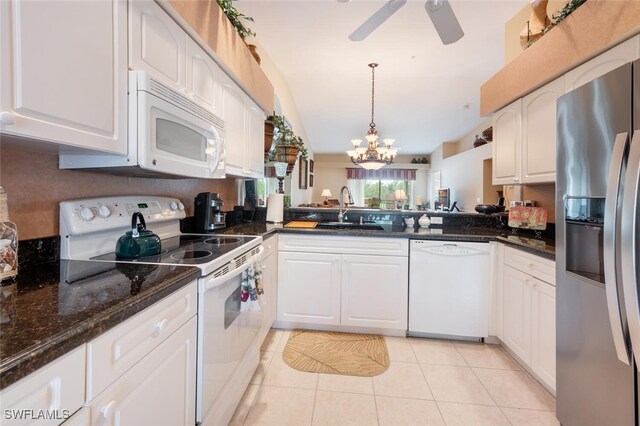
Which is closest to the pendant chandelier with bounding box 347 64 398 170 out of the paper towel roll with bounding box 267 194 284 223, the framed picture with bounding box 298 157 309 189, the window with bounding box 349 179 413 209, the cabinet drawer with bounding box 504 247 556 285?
the framed picture with bounding box 298 157 309 189

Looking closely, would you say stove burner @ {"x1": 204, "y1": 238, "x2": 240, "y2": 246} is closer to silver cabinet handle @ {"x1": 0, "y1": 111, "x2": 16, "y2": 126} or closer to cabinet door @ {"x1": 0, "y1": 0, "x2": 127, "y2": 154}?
cabinet door @ {"x1": 0, "y1": 0, "x2": 127, "y2": 154}

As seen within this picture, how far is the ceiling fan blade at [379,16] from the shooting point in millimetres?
1686

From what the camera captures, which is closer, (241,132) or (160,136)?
(160,136)

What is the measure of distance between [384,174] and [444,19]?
8.32m

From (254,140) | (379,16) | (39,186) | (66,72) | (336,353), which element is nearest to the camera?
(66,72)

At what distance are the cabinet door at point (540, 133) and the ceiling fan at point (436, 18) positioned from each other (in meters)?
0.72

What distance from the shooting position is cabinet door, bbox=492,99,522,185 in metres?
2.29

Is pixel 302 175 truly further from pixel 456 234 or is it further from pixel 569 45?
pixel 569 45

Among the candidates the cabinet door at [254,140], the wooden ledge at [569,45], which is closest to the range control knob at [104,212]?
the cabinet door at [254,140]

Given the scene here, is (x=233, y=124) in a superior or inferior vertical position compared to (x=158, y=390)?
superior

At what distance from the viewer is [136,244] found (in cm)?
128

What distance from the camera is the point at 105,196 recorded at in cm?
143

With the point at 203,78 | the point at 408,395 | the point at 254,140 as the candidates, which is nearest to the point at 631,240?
the point at 408,395

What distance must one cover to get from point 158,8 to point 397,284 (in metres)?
2.30
